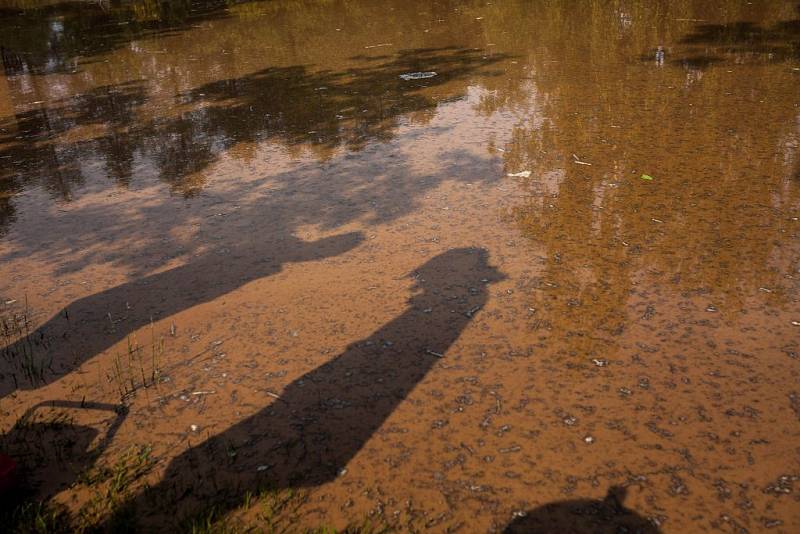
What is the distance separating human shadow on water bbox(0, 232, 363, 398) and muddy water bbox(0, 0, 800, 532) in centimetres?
2

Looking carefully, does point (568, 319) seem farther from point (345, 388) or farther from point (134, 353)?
point (134, 353)

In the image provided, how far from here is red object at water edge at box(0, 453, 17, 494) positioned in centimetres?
267

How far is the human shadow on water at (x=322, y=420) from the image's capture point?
2916mm

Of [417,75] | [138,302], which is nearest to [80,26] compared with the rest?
[417,75]

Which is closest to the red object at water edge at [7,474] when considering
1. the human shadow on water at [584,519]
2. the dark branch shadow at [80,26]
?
the human shadow on water at [584,519]

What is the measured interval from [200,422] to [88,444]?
22.1 inches

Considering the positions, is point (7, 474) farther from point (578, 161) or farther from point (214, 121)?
point (214, 121)

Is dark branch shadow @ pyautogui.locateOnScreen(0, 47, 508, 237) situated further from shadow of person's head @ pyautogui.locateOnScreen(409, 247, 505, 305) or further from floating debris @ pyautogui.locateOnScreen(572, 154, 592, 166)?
shadow of person's head @ pyautogui.locateOnScreen(409, 247, 505, 305)

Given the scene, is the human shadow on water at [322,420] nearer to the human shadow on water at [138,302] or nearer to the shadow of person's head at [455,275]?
the shadow of person's head at [455,275]

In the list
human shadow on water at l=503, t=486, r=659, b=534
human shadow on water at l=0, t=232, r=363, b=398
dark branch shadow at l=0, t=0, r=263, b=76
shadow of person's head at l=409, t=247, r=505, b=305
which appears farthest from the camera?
dark branch shadow at l=0, t=0, r=263, b=76

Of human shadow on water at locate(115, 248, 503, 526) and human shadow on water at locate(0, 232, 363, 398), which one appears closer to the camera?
human shadow on water at locate(115, 248, 503, 526)

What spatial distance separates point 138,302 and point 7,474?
5.95ft

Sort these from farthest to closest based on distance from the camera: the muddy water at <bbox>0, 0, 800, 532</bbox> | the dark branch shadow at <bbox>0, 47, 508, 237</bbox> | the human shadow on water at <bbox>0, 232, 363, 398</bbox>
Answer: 1. the dark branch shadow at <bbox>0, 47, 508, 237</bbox>
2. the human shadow on water at <bbox>0, 232, 363, 398</bbox>
3. the muddy water at <bbox>0, 0, 800, 532</bbox>

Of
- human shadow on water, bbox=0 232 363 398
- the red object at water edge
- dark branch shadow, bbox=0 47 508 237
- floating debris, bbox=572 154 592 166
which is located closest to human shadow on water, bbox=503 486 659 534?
the red object at water edge
